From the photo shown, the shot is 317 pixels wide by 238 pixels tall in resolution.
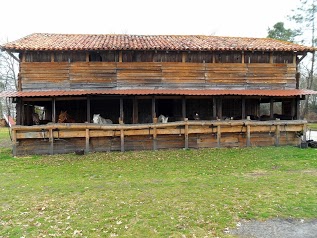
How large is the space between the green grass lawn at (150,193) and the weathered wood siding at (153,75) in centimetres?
521

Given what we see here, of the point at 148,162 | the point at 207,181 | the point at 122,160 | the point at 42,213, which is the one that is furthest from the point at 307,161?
the point at 42,213

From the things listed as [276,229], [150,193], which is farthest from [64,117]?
[276,229]

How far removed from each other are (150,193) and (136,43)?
473 inches

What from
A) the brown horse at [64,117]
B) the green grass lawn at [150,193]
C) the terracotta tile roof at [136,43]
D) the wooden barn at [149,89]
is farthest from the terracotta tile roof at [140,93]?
the green grass lawn at [150,193]

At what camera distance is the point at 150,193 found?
26.6 ft

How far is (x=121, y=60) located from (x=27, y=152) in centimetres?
737

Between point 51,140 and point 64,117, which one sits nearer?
point 51,140

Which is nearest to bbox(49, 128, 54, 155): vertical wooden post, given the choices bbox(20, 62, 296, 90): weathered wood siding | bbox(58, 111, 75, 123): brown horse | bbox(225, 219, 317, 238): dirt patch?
bbox(58, 111, 75, 123): brown horse

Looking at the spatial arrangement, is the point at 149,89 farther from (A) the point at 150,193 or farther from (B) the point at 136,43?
(A) the point at 150,193

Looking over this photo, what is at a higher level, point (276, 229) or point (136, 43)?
point (136, 43)

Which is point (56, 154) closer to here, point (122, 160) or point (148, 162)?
point (122, 160)

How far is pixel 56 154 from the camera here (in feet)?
48.4

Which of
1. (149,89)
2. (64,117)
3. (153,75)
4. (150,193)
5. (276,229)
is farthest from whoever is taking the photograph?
(64,117)

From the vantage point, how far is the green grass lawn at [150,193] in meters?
5.89
